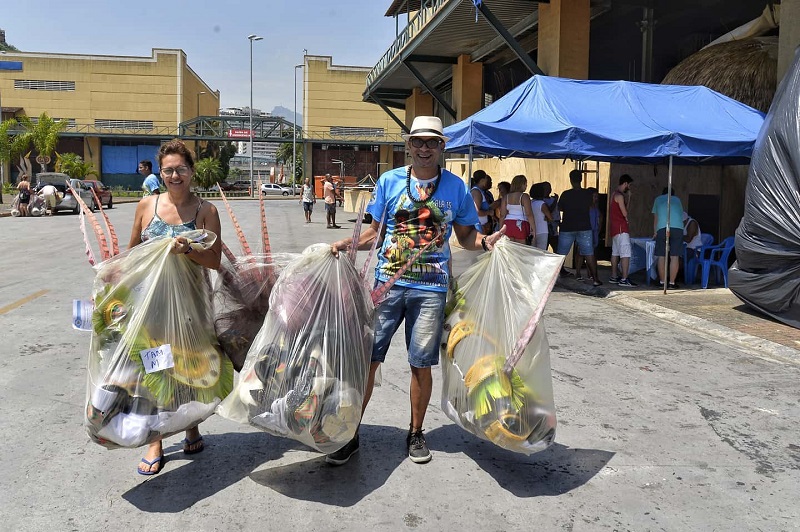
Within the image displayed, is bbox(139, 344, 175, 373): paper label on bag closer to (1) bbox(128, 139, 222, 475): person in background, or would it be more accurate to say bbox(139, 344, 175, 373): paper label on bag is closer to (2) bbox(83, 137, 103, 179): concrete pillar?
(1) bbox(128, 139, 222, 475): person in background

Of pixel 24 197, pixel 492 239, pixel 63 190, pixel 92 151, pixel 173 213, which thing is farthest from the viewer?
pixel 92 151

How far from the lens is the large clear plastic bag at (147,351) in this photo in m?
3.11

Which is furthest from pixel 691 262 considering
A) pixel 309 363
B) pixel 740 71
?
pixel 309 363

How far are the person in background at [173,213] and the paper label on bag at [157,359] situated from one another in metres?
0.49

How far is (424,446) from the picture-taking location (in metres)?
3.80

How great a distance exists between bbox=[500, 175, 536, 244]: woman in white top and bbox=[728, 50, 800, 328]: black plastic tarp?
2798mm

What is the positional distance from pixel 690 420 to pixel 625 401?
1.64ft

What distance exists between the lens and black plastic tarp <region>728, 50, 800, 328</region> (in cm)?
741

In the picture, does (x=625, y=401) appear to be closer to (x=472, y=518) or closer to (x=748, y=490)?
(x=748, y=490)

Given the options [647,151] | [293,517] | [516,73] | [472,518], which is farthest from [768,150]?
[516,73]

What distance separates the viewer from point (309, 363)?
3.23m

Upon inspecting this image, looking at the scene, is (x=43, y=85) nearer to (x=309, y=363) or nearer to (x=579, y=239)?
(x=579, y=239)

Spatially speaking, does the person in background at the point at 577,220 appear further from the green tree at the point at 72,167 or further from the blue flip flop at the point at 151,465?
the green tree at the point at 72,167

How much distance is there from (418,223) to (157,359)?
4.82 ft
